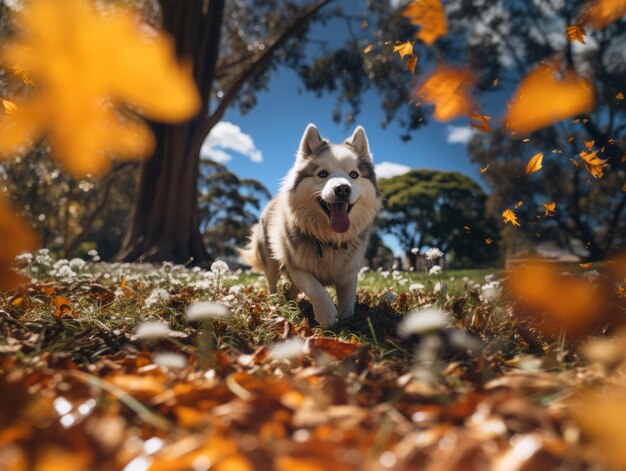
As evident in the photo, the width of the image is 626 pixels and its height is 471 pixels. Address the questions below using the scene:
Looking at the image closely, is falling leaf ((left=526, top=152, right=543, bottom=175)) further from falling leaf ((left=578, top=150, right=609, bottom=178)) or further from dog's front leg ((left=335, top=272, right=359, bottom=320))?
dog's front leg ((left=335, top=272, right=359, bottom=320))

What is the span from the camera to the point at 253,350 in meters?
2.32

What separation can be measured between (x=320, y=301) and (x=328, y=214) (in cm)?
106

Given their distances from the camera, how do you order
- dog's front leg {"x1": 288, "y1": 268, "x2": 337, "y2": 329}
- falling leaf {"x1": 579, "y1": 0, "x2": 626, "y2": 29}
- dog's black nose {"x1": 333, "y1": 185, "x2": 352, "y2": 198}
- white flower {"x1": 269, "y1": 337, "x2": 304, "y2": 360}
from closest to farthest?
white flower {"x1": 269, "y1": 337, "x2": 304, "y2": 360} < falling leaf {"x1": 579, "y1": 0, "x2": 626, "y2": 29} < dog's front leg {"x1": 288, "y1": 268, "x2": 337, "y2": 329} < dog's black nose {"x1": 333, "y1": 185, "x2": 352, "y2": 198}

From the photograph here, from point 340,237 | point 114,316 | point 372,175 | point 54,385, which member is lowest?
point 114,316

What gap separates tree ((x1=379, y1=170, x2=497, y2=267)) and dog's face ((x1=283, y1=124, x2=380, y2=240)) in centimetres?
2790

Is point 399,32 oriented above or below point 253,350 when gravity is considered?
above

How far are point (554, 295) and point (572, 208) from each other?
712 inches

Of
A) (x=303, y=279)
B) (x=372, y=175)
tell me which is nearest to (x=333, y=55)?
(x=372, y=175)

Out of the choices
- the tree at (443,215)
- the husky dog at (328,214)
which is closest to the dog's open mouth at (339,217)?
the husky dog at (328,214)

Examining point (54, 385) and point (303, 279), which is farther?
point (303, 279)

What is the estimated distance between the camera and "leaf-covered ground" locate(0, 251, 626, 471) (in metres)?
1.11

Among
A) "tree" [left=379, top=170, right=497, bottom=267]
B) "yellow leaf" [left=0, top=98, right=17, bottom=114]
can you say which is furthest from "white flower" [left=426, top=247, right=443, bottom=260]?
"tree" [left=379, top=170, right=497, bottom=267]

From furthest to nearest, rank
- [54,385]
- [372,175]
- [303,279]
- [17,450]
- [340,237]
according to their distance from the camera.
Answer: [372,175] < [340,237] < [303,279] < [54,385] < [17,450]

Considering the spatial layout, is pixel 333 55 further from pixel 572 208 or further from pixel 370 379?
pixel 370 379
